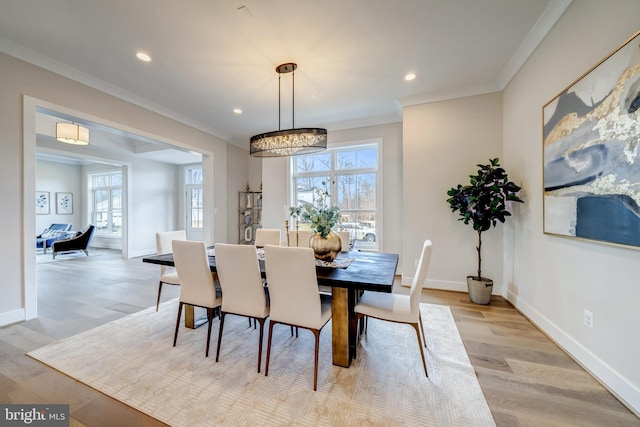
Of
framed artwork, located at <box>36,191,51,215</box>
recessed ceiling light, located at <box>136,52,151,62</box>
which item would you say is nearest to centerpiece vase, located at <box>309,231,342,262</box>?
recessed ceiling light, located at <box>136,52,151,62</box>

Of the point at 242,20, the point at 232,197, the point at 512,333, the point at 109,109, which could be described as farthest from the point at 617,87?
the point at 232,197

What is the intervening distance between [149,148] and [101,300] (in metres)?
4.43

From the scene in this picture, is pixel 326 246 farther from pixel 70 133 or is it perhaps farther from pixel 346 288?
pixel 70 133

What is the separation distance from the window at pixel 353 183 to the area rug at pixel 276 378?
2415mm

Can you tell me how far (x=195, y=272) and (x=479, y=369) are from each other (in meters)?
2.34

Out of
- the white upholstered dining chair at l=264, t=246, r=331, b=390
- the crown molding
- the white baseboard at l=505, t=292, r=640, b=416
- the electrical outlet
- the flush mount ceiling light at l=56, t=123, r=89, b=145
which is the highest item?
the crown molding

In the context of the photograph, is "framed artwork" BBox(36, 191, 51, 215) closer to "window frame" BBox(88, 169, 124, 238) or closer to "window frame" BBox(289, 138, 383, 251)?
"window frame" BBox(88, 169, 124, 238)

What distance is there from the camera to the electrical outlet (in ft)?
5.86

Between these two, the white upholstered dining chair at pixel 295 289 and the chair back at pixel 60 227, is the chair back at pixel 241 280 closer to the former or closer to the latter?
the white upholstered dining chair at pixel 295 289

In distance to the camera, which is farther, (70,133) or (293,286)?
(70,133)

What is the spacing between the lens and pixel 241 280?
1879 millimetres

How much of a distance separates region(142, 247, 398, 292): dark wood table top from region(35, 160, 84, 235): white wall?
27.4ft

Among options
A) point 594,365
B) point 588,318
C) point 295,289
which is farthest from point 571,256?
point 295,289

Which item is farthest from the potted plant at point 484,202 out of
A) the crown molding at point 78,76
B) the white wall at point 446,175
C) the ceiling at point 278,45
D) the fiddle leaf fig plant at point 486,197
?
the crown molding at point 78,76
